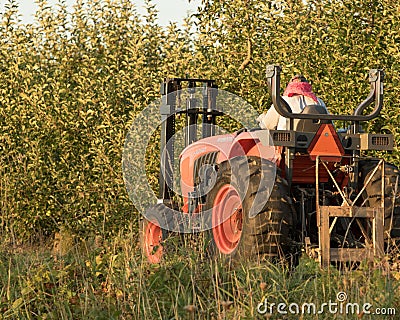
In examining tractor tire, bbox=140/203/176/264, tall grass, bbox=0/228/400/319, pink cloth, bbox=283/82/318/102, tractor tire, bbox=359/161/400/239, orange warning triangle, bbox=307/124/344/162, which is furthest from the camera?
tractor tire, bbox=140/203/176/264

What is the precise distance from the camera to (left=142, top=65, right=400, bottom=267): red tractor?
21.4 feet

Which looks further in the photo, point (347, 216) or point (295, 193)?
point (295, 193)

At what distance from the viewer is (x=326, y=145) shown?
272 inches

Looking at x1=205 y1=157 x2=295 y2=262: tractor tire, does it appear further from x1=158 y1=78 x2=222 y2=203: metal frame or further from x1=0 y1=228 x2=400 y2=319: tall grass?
x1=158 y1=78 x2=222 y2=203: metal frame

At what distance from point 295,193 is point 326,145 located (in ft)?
2.24

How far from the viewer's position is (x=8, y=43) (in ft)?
41.8

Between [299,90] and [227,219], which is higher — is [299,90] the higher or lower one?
the higher one

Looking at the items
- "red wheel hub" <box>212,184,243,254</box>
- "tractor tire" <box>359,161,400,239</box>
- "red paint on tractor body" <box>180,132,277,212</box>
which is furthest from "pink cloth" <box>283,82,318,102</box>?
"red wheel hub" <box>212,184,243,254</box>

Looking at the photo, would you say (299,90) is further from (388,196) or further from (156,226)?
(156,226)

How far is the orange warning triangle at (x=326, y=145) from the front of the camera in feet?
22.6

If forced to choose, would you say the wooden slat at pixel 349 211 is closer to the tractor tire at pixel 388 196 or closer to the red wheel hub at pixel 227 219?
the tractor tire at pixel 388 196

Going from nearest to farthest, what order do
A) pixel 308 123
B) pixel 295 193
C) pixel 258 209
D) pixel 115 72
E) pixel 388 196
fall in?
1. pixel 258 209
2. pixel 308 123
3. pixel 388 196
4. pixel 295 193
5. pixel 115 72

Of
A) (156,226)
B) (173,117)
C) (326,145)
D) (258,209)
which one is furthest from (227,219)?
(173,117)

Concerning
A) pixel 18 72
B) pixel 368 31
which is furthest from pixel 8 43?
pixel 368 31
